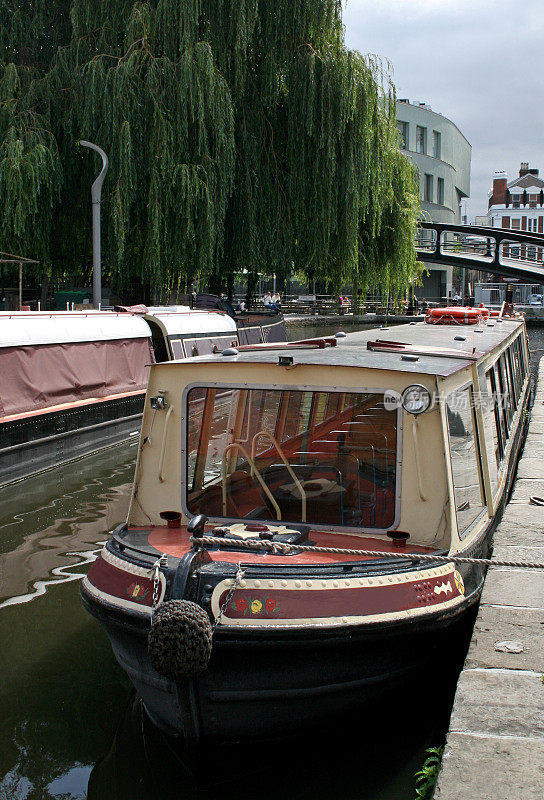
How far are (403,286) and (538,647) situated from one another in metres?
21.0

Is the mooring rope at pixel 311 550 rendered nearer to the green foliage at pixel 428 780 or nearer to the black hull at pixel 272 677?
the black hull at pixel 272 677

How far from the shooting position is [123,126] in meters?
17.5

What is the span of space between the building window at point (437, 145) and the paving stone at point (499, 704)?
6670cm

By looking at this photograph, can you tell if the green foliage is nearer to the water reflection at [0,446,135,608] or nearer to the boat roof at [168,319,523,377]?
the boat roof at [168,319,523,377]

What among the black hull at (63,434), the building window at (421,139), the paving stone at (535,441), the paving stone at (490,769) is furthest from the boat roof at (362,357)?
the building window at (421,139)

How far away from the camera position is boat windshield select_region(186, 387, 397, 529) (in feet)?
17.0

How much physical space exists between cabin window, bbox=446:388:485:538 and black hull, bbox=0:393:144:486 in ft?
24.0

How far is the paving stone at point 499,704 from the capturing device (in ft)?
12.7

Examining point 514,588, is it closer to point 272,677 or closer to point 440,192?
point 272,677

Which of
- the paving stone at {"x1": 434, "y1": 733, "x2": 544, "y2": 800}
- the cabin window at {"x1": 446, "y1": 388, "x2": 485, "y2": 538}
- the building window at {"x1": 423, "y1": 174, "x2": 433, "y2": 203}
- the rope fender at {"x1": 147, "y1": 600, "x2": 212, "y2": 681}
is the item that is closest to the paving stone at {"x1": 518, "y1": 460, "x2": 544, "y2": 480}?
the cabin window at {"x1": 446, "y1": 388, "x2": 485, "y2": 538}

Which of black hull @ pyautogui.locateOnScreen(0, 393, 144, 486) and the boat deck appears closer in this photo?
the boat deck

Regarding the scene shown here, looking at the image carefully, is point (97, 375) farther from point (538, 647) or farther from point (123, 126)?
point (538, 647)

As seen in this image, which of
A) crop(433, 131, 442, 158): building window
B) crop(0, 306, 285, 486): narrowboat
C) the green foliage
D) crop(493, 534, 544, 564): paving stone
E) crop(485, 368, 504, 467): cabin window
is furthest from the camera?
crop(433, 131, 442, 158): building window

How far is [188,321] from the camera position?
16734 mm
